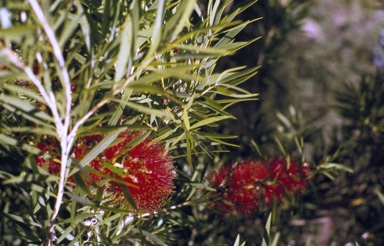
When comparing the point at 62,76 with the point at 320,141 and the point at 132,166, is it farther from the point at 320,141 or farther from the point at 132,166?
the point at 320,141

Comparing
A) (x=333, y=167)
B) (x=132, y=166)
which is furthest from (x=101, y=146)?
(x=333, y=167)

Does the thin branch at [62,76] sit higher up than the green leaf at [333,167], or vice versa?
the thin branch at [62,76]

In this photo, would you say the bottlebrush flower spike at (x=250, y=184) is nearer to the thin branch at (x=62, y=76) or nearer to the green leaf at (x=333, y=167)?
the green leaf at (x=333, y=167)

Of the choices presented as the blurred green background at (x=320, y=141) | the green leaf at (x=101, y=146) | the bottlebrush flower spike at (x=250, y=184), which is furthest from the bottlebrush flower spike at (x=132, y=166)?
the blurred green background at (x=320, y=141)

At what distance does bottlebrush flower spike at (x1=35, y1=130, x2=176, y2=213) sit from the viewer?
531mm

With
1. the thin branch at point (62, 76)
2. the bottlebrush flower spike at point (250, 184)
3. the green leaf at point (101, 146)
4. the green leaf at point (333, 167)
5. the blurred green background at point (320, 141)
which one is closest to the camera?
the thin branch at point (62, 76)

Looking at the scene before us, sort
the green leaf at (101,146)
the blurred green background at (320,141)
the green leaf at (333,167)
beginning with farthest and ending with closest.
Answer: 1. the blurred green background at (320,141)
2. the green leaf at (333,167)
3. the green leaf at (101,146)

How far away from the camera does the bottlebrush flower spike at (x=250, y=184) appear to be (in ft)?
2.65

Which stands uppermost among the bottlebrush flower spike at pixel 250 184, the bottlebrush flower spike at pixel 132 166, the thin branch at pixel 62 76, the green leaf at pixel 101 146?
the thin branch at pixel 62 76

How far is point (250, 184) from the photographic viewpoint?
31.9 inches

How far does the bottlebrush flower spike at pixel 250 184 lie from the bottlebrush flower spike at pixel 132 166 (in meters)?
0.22

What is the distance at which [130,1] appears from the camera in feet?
1.79

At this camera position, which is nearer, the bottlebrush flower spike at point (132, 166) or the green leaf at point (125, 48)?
the green leaf at point (125, 48)

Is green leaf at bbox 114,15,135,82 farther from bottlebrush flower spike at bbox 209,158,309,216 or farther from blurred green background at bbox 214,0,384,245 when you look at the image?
blurred green background at bbox 214,0,384,245
